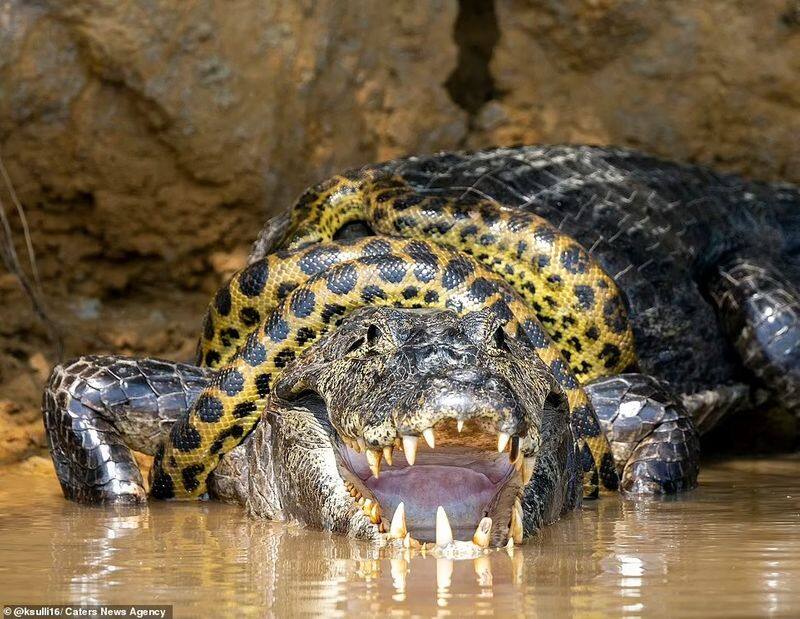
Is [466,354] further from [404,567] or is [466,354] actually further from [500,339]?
[404,567]

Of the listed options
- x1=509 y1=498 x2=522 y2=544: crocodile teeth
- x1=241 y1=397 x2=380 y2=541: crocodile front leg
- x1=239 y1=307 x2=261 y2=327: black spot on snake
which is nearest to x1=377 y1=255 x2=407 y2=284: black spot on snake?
x1=239 y1=307 x2=261 y2=327: black spot on snake

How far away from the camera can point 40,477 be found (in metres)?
6.95

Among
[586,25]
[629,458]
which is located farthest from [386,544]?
[586,25]

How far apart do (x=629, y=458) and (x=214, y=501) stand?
195 centimetres

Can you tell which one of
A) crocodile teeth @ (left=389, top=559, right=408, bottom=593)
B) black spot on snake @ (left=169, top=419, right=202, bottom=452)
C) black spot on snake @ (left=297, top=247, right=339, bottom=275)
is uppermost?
black spot on snake @ (left=297, top=247, right=339, bottom=275)

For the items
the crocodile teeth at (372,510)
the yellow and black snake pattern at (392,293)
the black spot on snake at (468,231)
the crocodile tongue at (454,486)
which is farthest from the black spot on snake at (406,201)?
the crocodile tongue at (454,486)

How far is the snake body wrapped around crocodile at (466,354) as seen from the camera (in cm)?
468

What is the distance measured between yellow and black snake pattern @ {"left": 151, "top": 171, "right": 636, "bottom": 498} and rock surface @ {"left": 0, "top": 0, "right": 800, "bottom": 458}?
118cm

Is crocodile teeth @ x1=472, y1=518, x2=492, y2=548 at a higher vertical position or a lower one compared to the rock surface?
lower

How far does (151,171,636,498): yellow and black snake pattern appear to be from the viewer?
6156 millimetres

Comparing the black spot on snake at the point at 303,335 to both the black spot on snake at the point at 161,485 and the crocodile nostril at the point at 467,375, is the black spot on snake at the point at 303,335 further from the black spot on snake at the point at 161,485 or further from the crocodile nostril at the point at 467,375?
the crocodile nostril at the point at 467,375

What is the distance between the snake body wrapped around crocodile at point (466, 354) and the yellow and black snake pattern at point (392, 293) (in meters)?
0.01

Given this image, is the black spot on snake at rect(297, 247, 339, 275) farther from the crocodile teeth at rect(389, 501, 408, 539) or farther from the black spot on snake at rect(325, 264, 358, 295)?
the crocodile teeth at rect(389, 501, 408, 539)

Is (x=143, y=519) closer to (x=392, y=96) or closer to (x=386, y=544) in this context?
(x=386, y=544)
